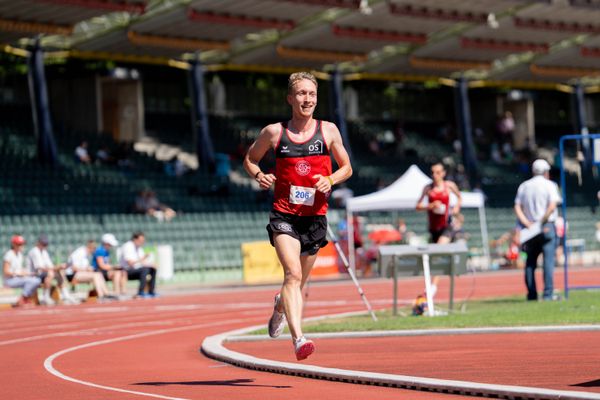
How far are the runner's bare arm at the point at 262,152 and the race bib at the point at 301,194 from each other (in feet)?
0.59

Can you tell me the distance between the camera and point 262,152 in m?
10.8

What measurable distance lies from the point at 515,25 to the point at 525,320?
3555 cm

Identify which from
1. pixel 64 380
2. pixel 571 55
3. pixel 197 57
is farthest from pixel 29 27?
pixel 64 380

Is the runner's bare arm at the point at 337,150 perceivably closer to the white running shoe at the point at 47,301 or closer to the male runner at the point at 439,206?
the male runner at the point at 439,206

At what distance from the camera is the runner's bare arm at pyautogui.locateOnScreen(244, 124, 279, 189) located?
34.4 ft

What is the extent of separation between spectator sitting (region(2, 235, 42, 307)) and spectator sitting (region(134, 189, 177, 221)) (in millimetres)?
11788

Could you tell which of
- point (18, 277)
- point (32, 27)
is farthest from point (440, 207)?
point (32, 27)

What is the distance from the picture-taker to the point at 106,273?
97.5ft

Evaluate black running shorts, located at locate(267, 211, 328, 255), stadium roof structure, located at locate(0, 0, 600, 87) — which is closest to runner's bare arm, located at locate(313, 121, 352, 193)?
black running shorts, located at locate(267, 211, 328, 255)

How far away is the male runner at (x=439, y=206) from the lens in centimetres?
1786

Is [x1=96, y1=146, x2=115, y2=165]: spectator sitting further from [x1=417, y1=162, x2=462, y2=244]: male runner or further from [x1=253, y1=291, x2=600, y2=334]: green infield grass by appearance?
[x1=417, y1=162, x2=462, y2=244]: male runner

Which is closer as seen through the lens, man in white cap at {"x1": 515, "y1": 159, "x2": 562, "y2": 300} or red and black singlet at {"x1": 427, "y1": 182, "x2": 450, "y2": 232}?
red and black singlet at {"x1": 427, "y1": 182, "x2": 450, "y2": 232}

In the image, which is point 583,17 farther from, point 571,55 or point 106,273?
point 106,273

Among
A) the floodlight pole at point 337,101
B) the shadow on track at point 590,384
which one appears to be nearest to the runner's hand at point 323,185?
the shadow on track at point 590,384
